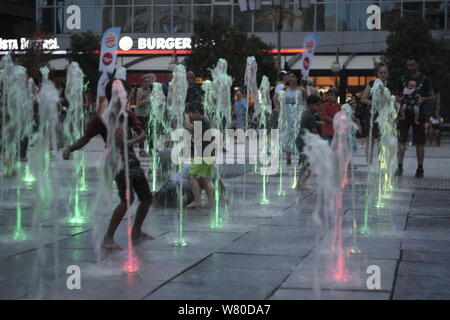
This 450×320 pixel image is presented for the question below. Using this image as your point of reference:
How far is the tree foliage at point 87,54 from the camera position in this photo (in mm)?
44719

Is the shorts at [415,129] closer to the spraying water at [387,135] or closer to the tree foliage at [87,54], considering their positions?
the spraying water at [387,135]

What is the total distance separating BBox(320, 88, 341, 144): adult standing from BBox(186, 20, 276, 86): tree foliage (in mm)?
27597

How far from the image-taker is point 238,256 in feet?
21.5

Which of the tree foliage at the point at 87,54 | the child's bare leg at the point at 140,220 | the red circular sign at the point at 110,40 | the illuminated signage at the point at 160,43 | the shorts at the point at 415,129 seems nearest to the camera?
the child's bare leg at the point at 140,220

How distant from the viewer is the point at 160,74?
47.0m

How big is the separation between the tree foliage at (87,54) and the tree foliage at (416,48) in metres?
15.9

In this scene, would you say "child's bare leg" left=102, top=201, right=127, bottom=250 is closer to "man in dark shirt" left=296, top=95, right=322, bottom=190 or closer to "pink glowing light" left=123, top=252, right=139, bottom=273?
"pink glowing light" left=123, top=252, right=139, bottom=273

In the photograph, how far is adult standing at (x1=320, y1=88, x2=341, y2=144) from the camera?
502 inches

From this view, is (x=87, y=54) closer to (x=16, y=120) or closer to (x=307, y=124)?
(x=16, y=120)

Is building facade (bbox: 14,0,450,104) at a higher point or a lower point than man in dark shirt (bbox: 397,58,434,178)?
higher

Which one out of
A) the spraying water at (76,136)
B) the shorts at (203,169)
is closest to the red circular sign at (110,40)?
the spraying water at (76,136)

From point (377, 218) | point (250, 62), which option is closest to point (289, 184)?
point (250, 62)

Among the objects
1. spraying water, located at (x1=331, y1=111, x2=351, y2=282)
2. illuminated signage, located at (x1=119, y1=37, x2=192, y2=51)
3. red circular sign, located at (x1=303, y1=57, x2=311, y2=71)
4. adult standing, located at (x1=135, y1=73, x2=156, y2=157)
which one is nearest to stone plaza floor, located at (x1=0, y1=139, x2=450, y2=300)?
spraying water, located at (x1=331, y1=111, x2=351, y2=282)
